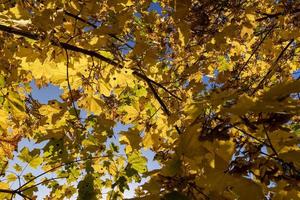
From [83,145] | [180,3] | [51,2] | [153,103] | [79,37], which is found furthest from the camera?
[153,103]

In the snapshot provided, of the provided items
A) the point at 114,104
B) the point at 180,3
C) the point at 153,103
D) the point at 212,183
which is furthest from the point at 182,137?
the point at 114,104

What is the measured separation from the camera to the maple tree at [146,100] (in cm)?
137

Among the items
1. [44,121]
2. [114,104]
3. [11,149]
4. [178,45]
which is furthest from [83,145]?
[178,45]

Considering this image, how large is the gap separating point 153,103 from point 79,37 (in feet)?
4.43

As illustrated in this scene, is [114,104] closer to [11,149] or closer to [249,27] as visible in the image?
[11,149]

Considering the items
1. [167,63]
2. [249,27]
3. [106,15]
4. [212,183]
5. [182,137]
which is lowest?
[212,183]

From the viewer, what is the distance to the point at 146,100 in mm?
4082

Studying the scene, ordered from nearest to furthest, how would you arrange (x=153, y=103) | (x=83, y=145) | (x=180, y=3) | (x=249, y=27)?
(x=180, y=3)
(x=249, y=27)
(x=83, y=145)
(x=153, y=103)

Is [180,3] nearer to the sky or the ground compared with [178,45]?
nearer to the ground

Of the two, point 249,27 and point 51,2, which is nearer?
point 51,2

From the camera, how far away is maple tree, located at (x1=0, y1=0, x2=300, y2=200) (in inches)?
54.0

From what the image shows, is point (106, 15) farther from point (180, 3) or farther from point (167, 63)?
point (167, 63)

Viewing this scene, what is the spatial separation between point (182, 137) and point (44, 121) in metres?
2.65

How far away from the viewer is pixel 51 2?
9.06 feet
